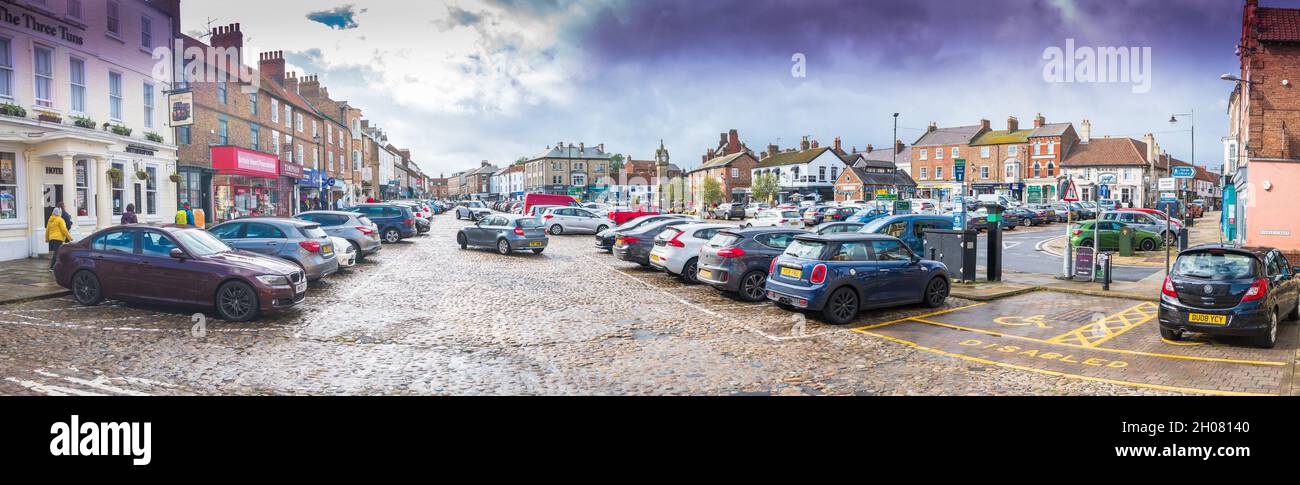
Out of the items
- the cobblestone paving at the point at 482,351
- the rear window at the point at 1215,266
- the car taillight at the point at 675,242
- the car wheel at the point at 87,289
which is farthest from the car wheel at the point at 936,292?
the car wheel at the point at 87,289

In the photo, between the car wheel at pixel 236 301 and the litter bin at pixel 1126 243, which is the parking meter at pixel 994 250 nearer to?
the litter bin at pixel 1126 243

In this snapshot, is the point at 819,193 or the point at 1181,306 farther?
the point at 819,193

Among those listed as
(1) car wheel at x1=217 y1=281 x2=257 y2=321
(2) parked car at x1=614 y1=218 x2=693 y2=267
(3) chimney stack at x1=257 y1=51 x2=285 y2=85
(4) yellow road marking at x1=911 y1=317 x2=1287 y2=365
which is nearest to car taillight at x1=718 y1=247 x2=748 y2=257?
(4) yellow road marking at x1=911 y1=317 x2=1287 y2=365

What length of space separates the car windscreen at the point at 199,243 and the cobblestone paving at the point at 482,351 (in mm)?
1031

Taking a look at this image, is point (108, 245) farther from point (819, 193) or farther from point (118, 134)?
point (819, 193)

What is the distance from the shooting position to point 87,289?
11148mm

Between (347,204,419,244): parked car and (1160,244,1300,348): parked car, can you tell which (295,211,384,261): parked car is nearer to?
(347,204,419,244): parked car

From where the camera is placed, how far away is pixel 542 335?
9.65 m

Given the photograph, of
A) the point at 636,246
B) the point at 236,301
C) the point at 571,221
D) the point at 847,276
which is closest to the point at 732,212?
the point at 571,221

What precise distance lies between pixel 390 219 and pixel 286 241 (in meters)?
12.6

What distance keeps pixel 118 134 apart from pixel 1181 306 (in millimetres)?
26640

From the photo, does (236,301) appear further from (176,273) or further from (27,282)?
(27,282)
